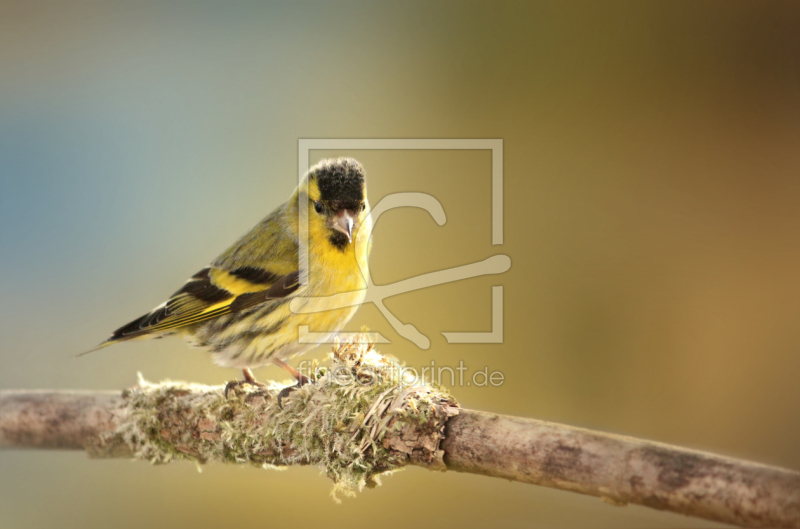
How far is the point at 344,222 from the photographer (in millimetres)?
2230

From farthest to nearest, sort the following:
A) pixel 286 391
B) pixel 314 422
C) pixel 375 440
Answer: pixel 286 391
pixel 314 422
pixel 375 440

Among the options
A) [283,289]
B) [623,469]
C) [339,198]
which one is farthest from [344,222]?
[623,469]

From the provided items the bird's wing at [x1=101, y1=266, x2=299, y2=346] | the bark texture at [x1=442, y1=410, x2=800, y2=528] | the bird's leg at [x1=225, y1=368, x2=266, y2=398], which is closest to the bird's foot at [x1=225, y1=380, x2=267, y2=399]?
the bird's leg at [x1=225, y1=368, x2=266, y2=398]

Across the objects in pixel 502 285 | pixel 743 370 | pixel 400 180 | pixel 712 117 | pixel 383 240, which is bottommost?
pixel 743 370

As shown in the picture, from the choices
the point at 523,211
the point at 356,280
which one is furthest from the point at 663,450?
the point at 523,211

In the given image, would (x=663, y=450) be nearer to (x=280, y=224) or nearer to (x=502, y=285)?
(x=280, y=224)

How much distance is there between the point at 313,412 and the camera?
184 centimetres

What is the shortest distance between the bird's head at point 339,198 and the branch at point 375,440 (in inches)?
20.9

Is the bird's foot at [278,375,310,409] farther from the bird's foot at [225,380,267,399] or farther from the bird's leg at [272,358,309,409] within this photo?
the bird's foot at [225,380,267,399]

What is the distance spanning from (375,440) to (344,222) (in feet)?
2.74

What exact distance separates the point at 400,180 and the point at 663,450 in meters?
2.40

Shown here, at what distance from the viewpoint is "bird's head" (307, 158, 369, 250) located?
2.24 meters

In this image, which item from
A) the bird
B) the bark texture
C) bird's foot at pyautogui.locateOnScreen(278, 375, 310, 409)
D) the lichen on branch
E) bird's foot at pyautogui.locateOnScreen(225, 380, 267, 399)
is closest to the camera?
the bark texture

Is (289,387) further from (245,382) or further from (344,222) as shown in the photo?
(344,222)
